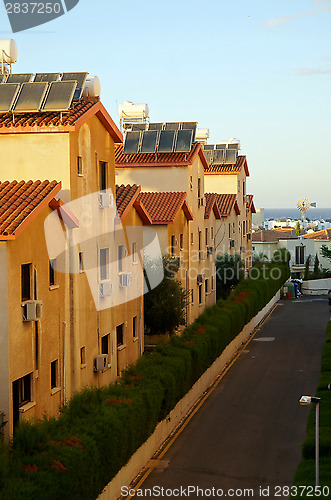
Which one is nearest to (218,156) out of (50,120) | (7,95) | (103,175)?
(103,175)

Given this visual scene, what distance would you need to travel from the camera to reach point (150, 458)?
23500mm

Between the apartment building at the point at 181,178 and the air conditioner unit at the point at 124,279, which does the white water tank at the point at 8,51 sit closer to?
the air conditioner unit at the point at 124,279

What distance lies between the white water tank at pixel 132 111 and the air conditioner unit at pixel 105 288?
20940 mm

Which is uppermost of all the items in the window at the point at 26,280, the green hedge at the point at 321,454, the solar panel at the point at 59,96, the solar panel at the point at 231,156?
the solar panel at the point at 231,156

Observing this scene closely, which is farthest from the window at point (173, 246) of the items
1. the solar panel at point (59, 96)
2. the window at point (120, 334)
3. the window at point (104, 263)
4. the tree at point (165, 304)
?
the solar panel at point (59, 96)

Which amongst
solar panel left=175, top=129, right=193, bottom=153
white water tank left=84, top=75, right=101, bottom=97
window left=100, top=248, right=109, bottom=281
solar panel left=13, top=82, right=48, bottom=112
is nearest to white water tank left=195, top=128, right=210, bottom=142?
solar panel left=175, top=129, right=193, bottom=153

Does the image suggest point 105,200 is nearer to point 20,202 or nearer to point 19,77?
point 19,77

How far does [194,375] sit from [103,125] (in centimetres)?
1187

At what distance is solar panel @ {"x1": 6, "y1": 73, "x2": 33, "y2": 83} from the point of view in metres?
22.8

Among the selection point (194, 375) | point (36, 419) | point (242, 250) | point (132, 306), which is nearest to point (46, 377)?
point (36, 419)

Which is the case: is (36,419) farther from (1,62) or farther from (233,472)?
(1,62)

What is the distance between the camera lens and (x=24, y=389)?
1752cm

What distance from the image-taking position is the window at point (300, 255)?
287ft

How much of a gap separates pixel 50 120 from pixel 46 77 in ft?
12.5
